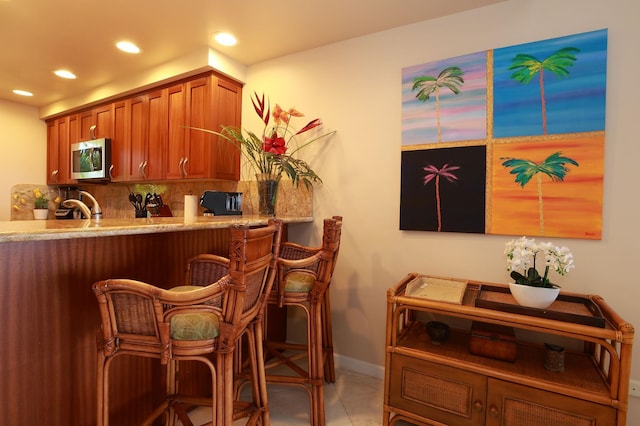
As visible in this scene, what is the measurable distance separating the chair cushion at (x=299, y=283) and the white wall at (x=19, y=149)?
4.39 meters

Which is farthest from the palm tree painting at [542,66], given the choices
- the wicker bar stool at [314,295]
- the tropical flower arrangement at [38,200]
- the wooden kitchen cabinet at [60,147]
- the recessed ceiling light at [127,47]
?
the tropical flower arrangement at [38,200]

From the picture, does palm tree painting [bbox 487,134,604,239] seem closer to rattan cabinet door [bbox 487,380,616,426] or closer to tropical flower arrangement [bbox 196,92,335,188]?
rattan cabinet door [bbox 487,380,616,426]

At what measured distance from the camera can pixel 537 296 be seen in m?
1.34

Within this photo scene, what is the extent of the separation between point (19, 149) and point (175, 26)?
3.36m

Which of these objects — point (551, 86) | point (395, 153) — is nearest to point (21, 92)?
point (395, 153)

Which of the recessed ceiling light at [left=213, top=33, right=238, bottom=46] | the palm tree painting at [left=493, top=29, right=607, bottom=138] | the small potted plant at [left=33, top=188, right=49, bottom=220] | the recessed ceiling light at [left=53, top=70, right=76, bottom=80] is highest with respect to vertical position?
the recessed ceiling light at [left=213, top=33, right=238, bottom=46]

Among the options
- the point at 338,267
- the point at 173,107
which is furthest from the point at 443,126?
the point at 173,107

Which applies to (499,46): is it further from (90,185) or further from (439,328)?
(90,185)

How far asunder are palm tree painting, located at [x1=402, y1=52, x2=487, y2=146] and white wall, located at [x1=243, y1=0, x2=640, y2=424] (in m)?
0.07

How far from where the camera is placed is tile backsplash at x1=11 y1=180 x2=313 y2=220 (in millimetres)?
2480

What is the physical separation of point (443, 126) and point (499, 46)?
1.76 feet

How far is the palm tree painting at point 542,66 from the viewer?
1619 mm

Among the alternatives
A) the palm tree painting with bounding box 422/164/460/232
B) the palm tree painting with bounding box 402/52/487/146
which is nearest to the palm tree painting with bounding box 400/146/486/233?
the palm tree painting with bounding box 422/164/460/232

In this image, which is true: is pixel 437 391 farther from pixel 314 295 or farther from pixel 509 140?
pixel 509 140
